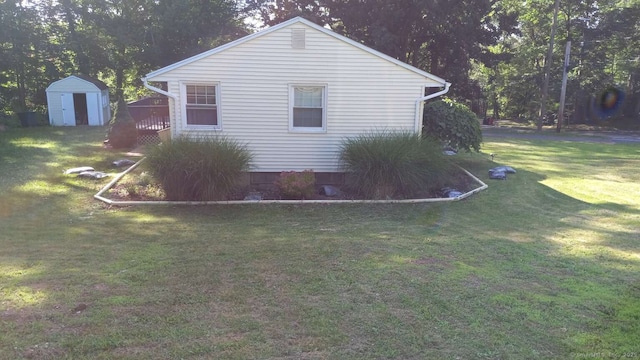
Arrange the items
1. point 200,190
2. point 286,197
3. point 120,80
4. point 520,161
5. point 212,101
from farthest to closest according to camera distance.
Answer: point 120,80, point 520,161, point 212,101, point 286,197, point 200,190

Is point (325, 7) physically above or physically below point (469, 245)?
above

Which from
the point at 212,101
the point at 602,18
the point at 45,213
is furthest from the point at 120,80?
the point at 602,18

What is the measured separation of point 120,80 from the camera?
90.8ft

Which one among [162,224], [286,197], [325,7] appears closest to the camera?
[162,224]

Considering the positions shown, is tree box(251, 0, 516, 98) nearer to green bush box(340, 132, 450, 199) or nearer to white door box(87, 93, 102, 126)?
white door box(87, 93, 102, 126)

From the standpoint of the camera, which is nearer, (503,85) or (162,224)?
(162,224)

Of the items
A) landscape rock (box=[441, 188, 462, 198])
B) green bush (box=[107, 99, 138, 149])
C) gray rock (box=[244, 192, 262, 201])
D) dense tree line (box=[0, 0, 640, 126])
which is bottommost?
gray rock (box=[244, 192, 262, 201])

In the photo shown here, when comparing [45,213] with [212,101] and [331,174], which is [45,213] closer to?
[212,101]

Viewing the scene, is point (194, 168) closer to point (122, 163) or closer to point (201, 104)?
point (201, 104)

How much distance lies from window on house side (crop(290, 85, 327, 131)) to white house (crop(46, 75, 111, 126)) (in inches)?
640

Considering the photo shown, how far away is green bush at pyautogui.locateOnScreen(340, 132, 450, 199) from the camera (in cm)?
902

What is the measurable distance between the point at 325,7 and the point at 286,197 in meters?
15.4

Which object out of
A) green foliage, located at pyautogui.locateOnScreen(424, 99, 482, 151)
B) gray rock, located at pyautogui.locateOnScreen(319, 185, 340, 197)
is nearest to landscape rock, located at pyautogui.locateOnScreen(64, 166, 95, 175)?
gray rock, located at pyautogui.locateOnScreen(319, 185, 340, 197)

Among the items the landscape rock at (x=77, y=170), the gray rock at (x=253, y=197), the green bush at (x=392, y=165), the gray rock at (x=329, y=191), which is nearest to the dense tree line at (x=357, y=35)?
the green bush at (x=392, y=165)
